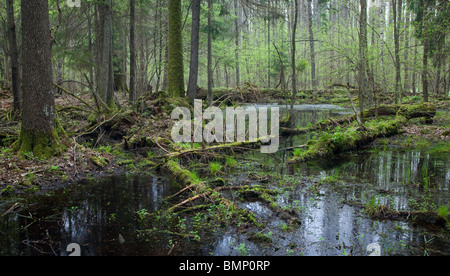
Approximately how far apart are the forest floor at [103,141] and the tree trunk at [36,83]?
430 millimetres

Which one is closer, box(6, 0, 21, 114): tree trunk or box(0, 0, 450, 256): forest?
box(0, 0, 450, 256): forest

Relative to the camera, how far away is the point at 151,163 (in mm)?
7930

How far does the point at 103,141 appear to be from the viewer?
10234mm

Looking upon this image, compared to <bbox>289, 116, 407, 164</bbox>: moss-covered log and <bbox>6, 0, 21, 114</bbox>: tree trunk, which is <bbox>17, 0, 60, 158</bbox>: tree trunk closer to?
<bbox>6, 0, 21, 114</bbox>: tree trunk

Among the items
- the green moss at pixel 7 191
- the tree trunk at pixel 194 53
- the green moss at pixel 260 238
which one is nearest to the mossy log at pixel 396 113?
the tree trunk at pixel 194 53

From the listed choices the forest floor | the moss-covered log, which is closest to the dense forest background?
the forest floor

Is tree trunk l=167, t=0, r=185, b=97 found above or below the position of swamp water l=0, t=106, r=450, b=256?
above

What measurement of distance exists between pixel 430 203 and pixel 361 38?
356 inches

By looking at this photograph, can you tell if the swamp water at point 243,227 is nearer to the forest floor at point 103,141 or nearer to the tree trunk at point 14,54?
the forest floor at point 103,141

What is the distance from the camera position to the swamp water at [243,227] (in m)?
3.55

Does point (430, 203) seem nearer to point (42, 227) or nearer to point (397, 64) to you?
point (42, 227)

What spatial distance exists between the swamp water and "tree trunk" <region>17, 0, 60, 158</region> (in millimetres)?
1636

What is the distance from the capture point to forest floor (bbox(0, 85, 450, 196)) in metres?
6.02

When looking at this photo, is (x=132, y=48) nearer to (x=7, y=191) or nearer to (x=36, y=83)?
(x=36, y=83)
